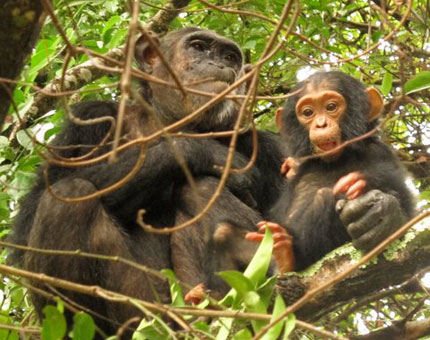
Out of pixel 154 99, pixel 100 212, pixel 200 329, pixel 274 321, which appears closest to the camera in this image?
pixel 274 321

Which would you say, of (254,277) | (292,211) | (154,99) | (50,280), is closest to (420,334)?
(292,211)

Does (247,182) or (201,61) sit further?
(201,61)

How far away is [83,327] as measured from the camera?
128 inches

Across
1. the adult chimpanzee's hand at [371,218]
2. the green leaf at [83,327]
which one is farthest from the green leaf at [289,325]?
the adult chimpanzee's hand at [371,218]

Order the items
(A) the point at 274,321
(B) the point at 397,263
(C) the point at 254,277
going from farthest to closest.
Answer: (B) the point at 397,263
(C) the point at 254,277
(A) the point at 274,321

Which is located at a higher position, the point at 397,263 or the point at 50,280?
the point at 50,280

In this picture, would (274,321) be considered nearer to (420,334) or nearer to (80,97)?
(420,334)

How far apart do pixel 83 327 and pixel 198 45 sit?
3132 mm

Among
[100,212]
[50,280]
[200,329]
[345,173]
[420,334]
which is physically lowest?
[420,334]

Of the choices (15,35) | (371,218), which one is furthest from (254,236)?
(15,35)

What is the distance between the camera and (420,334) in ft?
15.9

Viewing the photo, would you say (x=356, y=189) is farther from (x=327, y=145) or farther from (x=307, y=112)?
(x=307, y=112)

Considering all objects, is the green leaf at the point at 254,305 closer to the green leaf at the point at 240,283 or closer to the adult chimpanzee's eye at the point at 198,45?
the green leaf at the point at 240,283

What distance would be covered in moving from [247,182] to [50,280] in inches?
103
